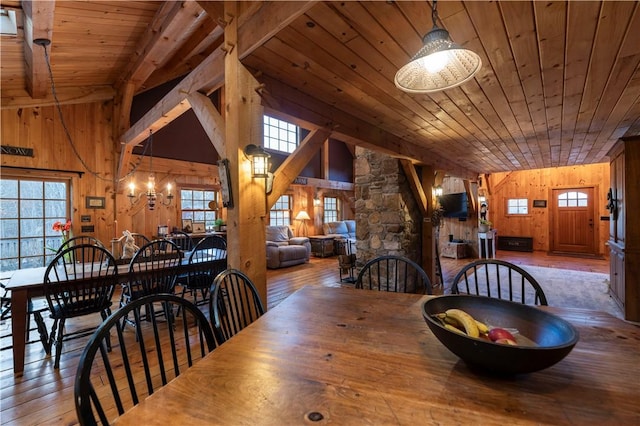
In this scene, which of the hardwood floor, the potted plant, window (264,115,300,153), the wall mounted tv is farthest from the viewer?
window (264,115,300,153)

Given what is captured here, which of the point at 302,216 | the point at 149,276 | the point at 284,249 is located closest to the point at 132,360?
the point at 149,276

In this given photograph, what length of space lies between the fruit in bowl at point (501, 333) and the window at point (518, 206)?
9.68 meters

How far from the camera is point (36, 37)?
8.21ft

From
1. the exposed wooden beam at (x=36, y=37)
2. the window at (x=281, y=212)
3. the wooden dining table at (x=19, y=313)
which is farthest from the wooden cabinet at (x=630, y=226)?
the window at (x=281, y=212)

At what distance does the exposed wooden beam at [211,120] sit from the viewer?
82.4 inches

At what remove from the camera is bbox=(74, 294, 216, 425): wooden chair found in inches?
29.0

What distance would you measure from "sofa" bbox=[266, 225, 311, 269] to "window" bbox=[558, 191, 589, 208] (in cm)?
780

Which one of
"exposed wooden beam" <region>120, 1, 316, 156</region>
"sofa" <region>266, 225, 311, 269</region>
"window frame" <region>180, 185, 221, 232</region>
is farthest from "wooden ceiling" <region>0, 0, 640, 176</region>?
"sofa" <region>266, 225, 311, 269</region>

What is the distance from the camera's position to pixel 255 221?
1.98 meters

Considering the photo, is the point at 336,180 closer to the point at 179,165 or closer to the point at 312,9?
the point at 179,165

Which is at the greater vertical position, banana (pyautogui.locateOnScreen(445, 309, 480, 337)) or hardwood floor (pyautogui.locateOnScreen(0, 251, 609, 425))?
banana (pyautogui.locateOnScreen(445, 309, 480, 337))

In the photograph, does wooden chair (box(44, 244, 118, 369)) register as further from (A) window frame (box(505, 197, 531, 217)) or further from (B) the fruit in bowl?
(A) window frame (box(505, 197, 531, 217))

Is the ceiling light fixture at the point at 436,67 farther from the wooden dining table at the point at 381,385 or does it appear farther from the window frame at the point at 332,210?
the window frame at the point at 332,210

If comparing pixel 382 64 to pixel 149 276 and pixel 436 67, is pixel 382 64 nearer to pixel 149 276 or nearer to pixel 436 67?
pixel 436 67
